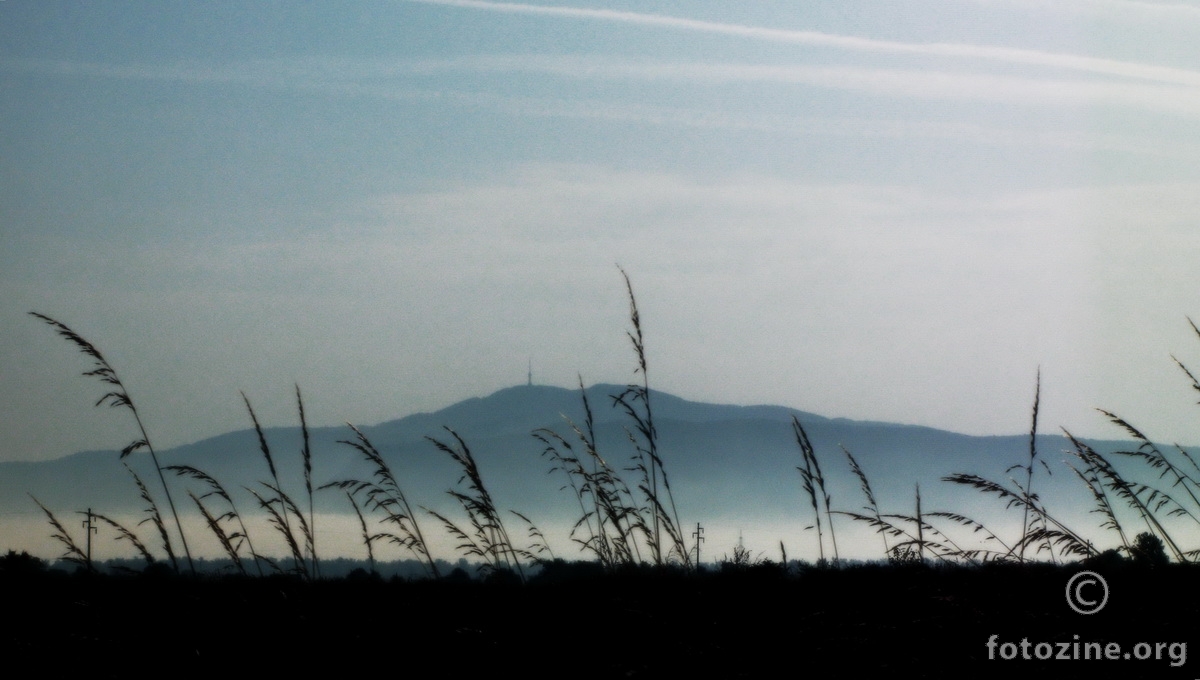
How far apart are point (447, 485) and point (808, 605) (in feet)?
8.64

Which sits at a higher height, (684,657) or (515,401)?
(515,401)

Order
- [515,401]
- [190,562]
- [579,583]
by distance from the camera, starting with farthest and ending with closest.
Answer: [515,401] < [190,562] < [579,583]

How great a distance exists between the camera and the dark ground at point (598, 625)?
2414mm

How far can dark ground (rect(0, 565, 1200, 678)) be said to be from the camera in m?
2.41

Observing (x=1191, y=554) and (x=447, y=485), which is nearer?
(x=1191, y=554)

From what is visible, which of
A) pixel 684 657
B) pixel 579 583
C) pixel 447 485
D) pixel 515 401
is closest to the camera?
pixel 684 657

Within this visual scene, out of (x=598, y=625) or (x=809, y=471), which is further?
(x=809, y=471)

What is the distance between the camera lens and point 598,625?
271 cm

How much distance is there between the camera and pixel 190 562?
4324 millimetres

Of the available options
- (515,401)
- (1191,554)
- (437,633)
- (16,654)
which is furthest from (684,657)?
(515,401)

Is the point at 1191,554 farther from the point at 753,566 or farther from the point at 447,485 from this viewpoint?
the point at 447,485

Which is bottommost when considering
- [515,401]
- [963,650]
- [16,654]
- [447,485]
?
[963,650]

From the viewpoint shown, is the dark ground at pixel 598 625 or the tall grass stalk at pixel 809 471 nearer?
the dark ground at pixel 598 625

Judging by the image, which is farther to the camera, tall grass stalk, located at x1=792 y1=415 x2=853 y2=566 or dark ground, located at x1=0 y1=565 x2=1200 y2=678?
tall grass stalk, located at x1=792 y1=415 x2=853 y2=566
